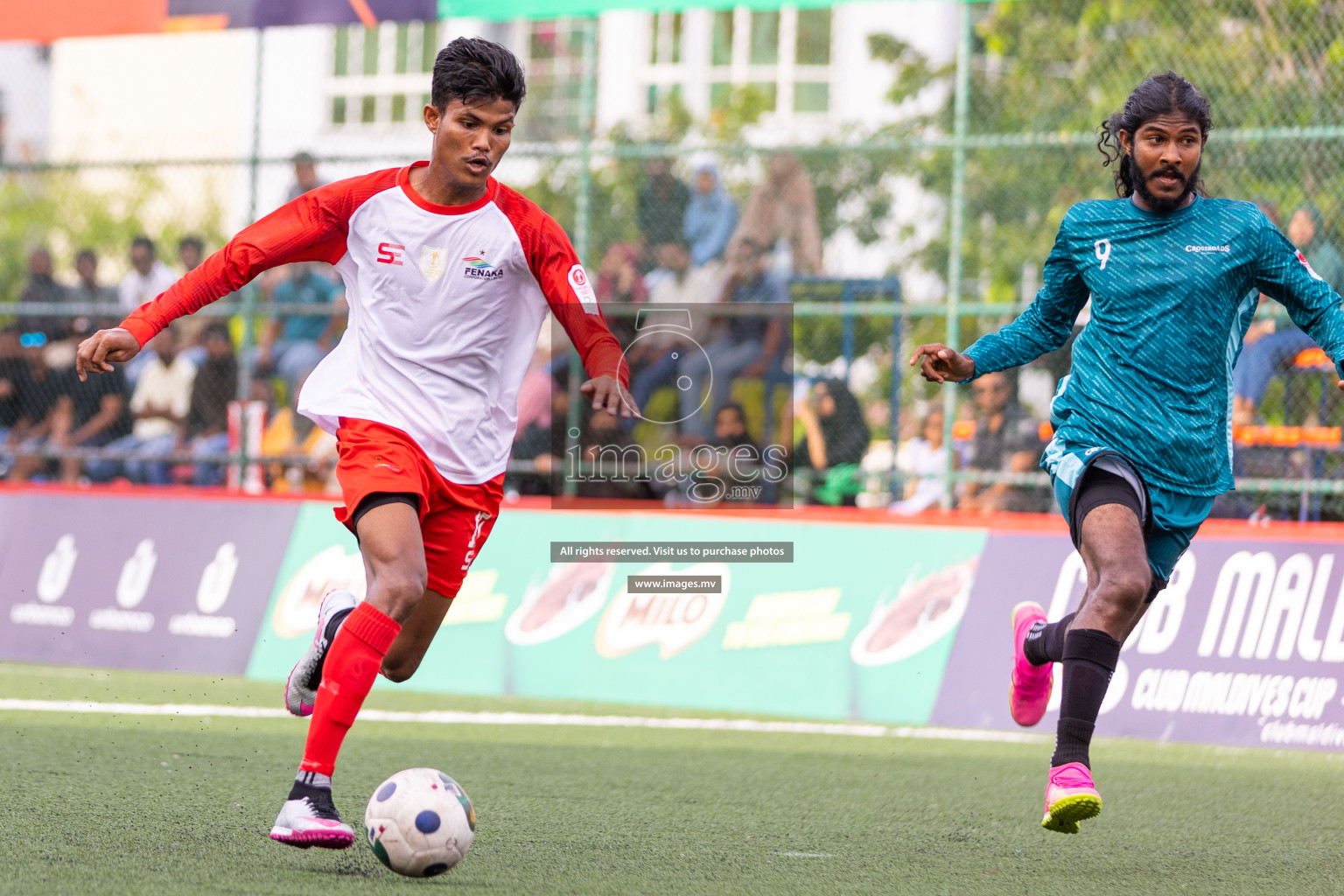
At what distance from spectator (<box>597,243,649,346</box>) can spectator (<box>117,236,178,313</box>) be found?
3.38 meters

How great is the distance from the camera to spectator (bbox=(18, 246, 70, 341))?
12.6m

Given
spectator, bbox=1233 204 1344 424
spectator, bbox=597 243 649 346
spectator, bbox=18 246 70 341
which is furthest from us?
spectator, bbox=18 246 70 341

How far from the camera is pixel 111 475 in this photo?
40.9 feet

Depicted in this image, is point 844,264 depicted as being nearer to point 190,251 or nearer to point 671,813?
point 190,251

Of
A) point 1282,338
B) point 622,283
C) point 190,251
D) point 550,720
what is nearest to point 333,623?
point 550,720

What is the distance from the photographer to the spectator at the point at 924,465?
10422 mm

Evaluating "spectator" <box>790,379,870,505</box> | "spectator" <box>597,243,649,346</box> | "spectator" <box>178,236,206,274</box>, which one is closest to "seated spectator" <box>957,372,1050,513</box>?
"spectator" <box>790,379,870,505</box>

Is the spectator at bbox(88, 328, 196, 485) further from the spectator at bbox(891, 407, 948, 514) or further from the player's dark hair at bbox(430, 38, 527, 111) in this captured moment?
the player's dark hair at bbox(430, 38, 527, 111)

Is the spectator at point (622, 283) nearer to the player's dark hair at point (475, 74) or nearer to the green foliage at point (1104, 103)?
the green foliage at point (1104, 103)

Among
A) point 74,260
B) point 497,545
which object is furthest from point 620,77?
point 497,545

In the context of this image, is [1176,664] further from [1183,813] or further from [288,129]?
[288,129]

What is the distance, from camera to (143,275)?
12953mm

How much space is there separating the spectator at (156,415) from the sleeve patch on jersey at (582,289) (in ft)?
24.8

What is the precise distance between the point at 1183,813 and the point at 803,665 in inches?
132
